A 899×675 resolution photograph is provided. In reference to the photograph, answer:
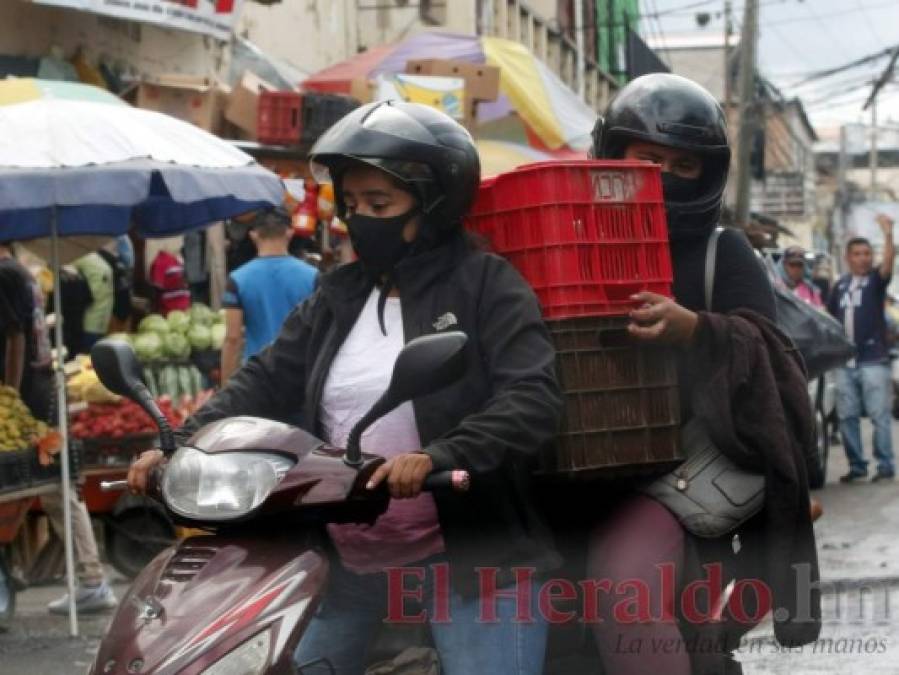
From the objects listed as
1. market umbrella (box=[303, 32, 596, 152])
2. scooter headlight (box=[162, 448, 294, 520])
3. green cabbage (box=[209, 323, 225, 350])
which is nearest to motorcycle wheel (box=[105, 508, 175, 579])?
green cabbage (box=[209, 323, 225, 350])

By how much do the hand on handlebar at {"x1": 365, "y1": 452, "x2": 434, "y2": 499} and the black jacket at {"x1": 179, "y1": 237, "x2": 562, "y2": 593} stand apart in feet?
0.19

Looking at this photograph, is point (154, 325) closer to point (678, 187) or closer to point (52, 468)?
point (52, 468)

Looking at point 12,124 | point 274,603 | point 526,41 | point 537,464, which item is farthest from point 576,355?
point 526,41

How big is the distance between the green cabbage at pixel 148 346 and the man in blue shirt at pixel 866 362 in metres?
5.78

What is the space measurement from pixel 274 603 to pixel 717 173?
5.79 feet

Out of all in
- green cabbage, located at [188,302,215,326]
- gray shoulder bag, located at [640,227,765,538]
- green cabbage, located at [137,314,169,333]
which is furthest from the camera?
green cabbage, located at [188,302,215,326]

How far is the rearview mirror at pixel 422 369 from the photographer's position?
137 inches

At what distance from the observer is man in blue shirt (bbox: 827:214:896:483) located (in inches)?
613

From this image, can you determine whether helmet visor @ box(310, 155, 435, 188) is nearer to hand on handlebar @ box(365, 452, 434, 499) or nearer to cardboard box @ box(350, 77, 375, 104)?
hand on handlebar @ box(365, 452, 434, 499)

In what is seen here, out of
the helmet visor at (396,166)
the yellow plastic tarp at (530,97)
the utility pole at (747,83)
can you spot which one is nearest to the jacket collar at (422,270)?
the helmet visor at (396,166)

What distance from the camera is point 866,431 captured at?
22281mm

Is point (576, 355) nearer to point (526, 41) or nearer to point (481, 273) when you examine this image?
point (481, 273)

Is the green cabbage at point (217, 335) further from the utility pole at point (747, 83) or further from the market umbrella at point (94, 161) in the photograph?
the utility pole at point (747, 83)

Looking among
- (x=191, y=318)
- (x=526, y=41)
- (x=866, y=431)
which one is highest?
(x=526, y=41)
